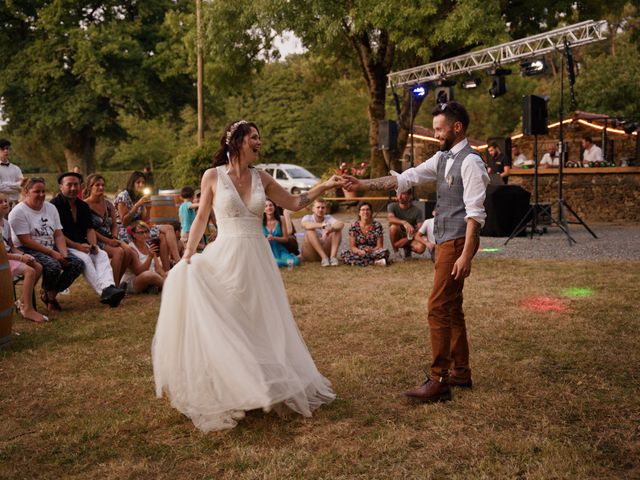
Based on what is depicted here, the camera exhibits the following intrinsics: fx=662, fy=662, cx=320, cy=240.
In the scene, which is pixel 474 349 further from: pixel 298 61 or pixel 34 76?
pixel 298 61

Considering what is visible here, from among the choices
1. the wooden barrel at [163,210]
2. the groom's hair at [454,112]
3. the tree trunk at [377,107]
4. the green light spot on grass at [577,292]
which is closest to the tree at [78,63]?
the tree trunk at [377,107]

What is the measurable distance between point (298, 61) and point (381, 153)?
90.2ft

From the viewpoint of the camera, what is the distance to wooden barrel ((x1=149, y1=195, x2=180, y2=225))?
13930mm

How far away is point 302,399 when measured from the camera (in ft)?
13.7

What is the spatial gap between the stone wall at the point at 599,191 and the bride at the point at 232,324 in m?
15.0

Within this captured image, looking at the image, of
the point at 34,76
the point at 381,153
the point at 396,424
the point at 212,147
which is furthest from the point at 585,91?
the point at 396,424

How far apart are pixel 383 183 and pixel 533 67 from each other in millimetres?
11528

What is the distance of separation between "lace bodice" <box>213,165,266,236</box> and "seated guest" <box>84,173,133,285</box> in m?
4.64

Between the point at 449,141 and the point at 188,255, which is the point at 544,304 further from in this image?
the point at 188,255

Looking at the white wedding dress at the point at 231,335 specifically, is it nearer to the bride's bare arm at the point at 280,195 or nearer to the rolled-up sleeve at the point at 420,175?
the bride's bare arm at the point at 280,195

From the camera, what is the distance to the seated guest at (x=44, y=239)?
755 centimetres

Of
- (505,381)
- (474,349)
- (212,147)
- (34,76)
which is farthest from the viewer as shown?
(34,76)

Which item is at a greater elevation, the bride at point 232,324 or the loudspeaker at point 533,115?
the loudspeaker at point 533,115

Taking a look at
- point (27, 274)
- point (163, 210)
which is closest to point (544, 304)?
point (27, 274)
